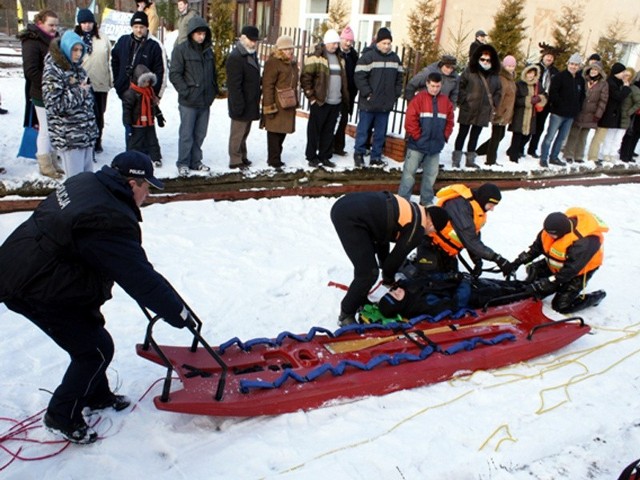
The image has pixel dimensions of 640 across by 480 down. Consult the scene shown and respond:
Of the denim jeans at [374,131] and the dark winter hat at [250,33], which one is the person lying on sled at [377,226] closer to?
the dark winter hat at [250,33]

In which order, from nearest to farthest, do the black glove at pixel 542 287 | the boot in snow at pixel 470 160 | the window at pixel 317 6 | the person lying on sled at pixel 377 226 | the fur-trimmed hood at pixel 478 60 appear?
the person lying on sled at pixel 377 226 → the black glove at pixel 542 287 → the fur-trimmed hood at pixel 478 60 → the boot in snow at pixel 470 160 → the window at pixel 317 6

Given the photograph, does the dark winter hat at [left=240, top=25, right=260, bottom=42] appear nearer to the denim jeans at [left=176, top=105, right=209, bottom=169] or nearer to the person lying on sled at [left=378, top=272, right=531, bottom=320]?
the denim jeans at [left=176, top=105, right=209, bottom=169]

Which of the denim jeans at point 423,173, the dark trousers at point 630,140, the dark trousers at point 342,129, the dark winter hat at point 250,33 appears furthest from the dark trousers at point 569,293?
the dark trousers at point 630,140

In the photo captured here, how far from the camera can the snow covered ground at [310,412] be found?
10.5 feet

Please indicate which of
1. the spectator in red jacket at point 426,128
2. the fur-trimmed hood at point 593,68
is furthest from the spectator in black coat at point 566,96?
the spectator in red jacket at point 426,128

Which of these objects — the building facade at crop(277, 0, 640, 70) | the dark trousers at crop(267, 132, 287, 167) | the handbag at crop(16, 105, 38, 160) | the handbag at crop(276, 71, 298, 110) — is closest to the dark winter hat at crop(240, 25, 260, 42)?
the handbag at crop(276, 71, 298, 110)

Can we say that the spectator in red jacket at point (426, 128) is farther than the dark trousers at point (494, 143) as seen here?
No

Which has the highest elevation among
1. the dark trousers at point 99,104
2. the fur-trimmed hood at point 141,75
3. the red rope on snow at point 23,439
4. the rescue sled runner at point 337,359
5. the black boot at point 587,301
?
the fur-trimmed hood at point 141,75

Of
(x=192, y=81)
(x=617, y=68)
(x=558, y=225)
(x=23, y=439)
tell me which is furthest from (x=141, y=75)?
(x=617, y=68)

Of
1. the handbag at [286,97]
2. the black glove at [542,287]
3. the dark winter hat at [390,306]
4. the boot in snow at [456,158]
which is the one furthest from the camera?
the boot in snow at [456,158]

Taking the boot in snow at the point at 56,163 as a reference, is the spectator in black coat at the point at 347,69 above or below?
above

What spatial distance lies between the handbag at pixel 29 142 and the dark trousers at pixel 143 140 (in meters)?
1.09

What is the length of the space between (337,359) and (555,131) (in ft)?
25.7

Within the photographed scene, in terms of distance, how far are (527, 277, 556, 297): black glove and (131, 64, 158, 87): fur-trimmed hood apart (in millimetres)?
5072
